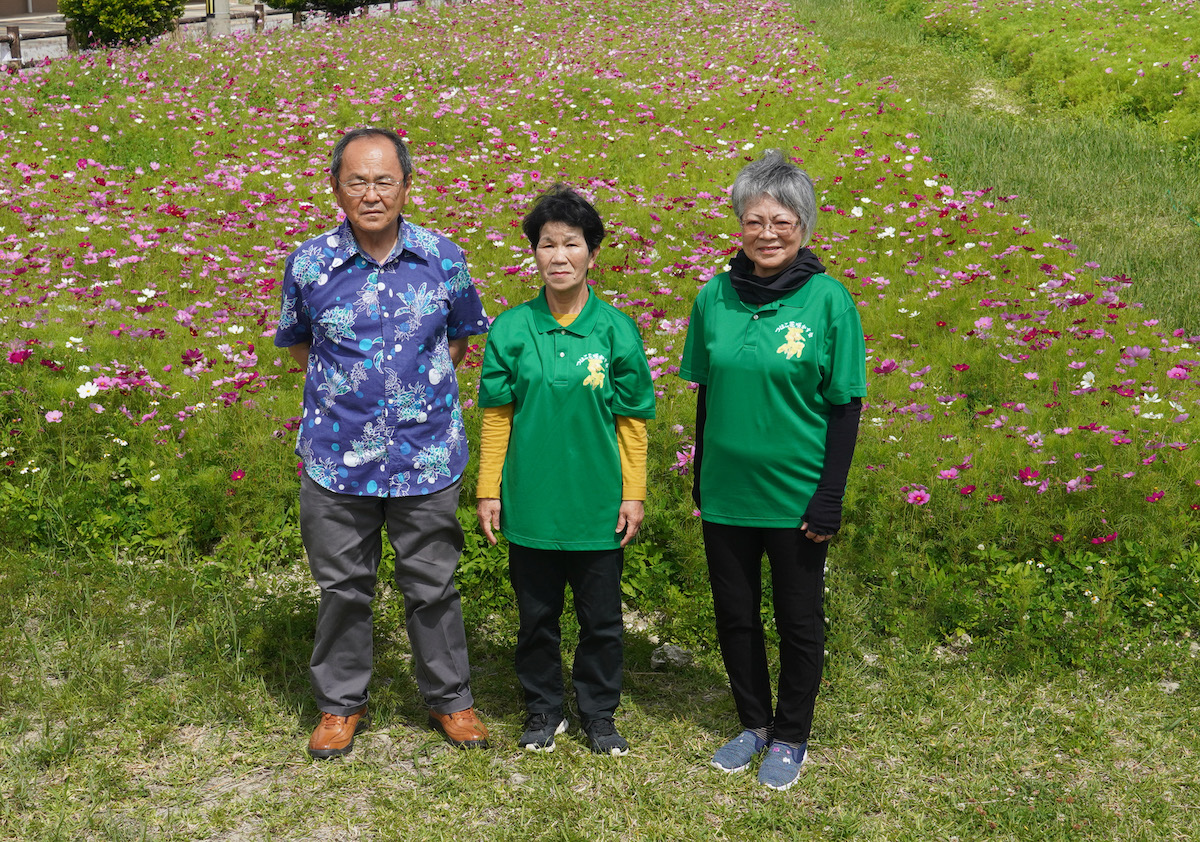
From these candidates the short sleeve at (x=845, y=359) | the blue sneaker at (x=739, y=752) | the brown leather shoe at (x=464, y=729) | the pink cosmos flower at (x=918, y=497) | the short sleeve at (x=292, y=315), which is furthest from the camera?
the pink cosmos flower at (x=918, y=497)

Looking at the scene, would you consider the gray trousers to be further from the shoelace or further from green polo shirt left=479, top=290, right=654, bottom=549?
the shoelace

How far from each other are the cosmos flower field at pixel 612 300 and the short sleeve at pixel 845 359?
1.54m

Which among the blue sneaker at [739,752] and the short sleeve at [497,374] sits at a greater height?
the short sleeve at [497,374]

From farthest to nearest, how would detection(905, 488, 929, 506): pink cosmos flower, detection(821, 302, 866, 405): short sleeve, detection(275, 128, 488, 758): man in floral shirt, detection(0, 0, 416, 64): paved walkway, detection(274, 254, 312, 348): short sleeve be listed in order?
detection(0, 0, 416, 64): paved walkway → detection(905, 488, 929, 506): pink cosmos flower → detection(274, 254, 312, 348): short sleeve → detection(275, 128, 488, 758): man in floral shirt → detection(821, 302, 866, 405): short sleeve

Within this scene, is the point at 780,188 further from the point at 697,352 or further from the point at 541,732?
the point at 541,732

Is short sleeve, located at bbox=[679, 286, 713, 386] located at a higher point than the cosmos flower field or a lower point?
higher

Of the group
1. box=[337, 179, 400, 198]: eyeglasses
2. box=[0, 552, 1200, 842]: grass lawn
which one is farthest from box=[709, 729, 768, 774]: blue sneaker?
box=[337, 179, 400, 198]: eyeglasses

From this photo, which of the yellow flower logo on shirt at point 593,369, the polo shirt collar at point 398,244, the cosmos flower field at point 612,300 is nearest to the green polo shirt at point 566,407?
the yellow flower logo on shirt at point 593,369

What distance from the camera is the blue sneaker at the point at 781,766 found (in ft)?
10.9

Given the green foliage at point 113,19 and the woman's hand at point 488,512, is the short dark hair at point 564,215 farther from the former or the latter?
the green foliage at point 113,19

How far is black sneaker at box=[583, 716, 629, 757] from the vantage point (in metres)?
3.47

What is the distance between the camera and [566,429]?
3.20 metres

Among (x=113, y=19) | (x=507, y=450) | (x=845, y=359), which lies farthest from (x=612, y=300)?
(x=113, y=19)

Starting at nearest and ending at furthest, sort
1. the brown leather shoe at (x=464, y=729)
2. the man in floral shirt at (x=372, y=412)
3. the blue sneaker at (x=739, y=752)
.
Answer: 1. the man in floral shirt at (x=372, y=412)
2. the blue sneaker at (x=739, y=752)
3. the brown leather shoe at (x=464, y=729)
